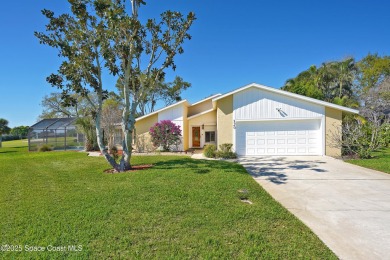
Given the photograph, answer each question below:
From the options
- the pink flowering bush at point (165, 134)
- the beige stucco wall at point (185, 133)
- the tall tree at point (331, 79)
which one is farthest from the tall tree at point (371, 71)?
the pink flowering bush at point (165, 134)

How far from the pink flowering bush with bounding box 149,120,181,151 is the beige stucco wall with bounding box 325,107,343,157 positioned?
34.9 ft

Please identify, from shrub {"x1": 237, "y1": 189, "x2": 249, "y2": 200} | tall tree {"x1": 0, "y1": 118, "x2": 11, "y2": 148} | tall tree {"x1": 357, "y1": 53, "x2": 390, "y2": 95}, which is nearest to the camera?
shrub {"x1": 237, "y1": 189, "x2": 249, "y2": 200}

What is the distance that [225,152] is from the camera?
518 inches

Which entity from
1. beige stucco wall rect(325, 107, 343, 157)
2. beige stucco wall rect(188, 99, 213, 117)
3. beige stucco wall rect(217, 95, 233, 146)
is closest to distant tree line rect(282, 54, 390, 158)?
beige stucco wall rect(325, 107, 343, 157)

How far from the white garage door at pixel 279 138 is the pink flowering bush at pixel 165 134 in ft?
17.3

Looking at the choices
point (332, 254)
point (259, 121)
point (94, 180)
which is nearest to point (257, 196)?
point (332, 254)

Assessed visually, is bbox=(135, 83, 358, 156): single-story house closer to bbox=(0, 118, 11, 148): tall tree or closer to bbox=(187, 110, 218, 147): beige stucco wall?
bbox=(187, 110, 218, 147): beige stucco wall

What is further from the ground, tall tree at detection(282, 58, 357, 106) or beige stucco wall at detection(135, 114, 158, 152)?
tall tree at detection(282, 58, 357, 106)

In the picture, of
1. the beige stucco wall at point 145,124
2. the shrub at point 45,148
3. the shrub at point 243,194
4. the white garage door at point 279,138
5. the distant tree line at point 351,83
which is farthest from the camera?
the distant tree line at point 351,83

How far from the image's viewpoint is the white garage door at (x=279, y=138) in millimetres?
13602

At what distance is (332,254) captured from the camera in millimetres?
3166

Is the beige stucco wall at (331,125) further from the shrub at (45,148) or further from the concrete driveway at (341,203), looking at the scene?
the shrub at (45,148)

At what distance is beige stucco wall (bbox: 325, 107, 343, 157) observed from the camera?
43.1 feet

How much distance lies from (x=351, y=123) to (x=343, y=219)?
38.3 feet
